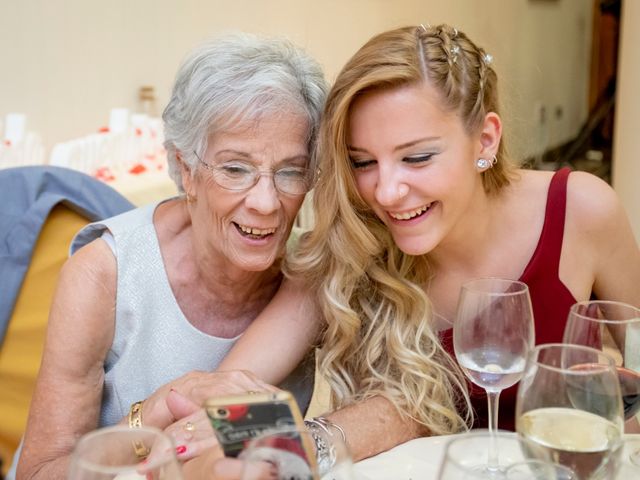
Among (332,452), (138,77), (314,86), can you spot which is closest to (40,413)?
(314,86)

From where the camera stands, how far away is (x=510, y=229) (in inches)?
77.5

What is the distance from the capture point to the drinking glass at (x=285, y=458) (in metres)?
0.74

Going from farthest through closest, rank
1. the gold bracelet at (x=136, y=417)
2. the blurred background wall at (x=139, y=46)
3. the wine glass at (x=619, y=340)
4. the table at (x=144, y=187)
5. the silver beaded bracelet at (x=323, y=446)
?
the blurred background wall at (x=139, y=46)
the table at (x=144, y=187)
the gold bracelet at (x=136, y=417)
the wine glass at (x=619, y=340)
the silver beaded bracelet at (x=323, y=446)

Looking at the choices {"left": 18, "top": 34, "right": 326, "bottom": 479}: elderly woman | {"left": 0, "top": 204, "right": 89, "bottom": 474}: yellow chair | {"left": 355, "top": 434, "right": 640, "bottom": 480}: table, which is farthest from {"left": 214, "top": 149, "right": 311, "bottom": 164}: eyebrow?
{"left": 0, "top": 204, "right": 89, "bottom": 474}: yellow chair

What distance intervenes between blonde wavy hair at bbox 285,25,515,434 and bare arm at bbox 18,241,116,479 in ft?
1.44

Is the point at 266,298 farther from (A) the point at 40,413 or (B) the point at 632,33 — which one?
(B) the point at 632,33

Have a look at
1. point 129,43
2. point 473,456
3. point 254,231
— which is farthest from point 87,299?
point 129,43

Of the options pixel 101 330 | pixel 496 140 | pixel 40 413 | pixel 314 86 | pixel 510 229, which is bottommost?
pixel 40 413

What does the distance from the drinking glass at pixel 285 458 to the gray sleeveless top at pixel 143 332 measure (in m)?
1.13

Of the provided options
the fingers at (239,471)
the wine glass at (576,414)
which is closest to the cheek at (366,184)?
the wine glass at (576,414)

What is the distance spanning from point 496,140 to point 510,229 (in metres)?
0.23

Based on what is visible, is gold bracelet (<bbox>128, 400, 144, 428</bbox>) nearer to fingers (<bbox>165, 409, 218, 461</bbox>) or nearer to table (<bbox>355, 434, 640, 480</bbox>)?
fingers (<bbox>165, 409, 218, 461</bbox>)

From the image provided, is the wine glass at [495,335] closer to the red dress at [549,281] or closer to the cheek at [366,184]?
the cheek at [366,184]

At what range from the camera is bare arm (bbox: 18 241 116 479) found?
5.45 ft
